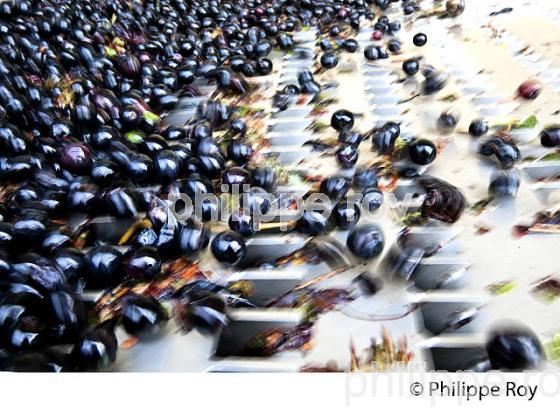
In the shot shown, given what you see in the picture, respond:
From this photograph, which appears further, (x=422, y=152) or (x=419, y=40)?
(x=419, y=40)

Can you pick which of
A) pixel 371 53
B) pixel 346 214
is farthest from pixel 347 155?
pixel 371 53

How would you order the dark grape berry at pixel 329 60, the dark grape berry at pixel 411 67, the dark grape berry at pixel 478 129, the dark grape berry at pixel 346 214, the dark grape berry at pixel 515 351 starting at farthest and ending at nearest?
the dark grape berry at pixel 329 60 < the dark grape berry at pixel 411 67 < the dark grape berry at pixel 478 129 < the dark grape berry at pixel 346 214 < the dark grape berry at pixel 515 351

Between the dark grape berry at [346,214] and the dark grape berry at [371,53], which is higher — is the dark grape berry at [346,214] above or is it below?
below

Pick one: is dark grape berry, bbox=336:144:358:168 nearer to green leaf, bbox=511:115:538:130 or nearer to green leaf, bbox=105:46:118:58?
green leaf, bbox=511:115:538:130

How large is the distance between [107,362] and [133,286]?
0.22m

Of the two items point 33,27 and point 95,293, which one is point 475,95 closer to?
point 95,293

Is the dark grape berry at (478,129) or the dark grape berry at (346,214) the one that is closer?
the dark grape berry at (346,214)

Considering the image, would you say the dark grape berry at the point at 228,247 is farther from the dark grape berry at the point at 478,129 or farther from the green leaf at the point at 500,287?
the dark grape berry at the point at 478,129

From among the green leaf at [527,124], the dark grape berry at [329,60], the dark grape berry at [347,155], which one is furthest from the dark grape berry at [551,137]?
the dark grape berry at [329,60]

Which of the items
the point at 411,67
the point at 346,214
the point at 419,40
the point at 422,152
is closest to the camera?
the point at 346,214

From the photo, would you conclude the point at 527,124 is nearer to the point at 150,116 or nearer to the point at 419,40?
the point at 419,40

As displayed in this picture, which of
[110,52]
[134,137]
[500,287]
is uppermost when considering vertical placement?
[110,52]

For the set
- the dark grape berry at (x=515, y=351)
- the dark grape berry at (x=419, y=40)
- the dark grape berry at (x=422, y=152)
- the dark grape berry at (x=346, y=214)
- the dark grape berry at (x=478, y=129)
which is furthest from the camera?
the dark grape berry at (x=419, y=40)

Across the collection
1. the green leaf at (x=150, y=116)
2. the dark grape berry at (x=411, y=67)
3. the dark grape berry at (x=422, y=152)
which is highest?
the green leaf at (x=150, y=116)
